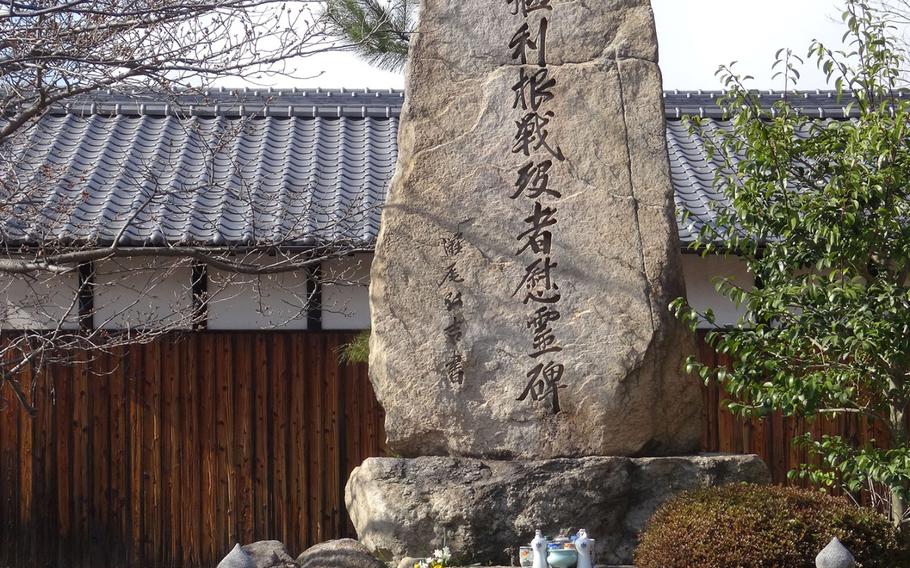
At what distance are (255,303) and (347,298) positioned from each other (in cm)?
80

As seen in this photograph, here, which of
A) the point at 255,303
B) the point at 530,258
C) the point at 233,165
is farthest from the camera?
the point at 255,303

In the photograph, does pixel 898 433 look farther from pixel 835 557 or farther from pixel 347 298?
pixel 347 298

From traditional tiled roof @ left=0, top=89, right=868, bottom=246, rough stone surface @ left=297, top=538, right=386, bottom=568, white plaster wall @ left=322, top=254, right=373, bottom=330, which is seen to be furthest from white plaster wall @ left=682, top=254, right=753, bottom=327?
rough stone surface @ left=297, top=538, right=386, bottom=568

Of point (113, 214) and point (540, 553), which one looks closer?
point (540, 553)

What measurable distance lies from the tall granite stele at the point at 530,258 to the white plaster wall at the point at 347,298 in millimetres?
3027

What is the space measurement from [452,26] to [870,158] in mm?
2683

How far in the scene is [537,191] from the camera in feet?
21.8

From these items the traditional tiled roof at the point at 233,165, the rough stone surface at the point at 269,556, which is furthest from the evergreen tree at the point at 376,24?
the rough stone surface at the point at 269,556

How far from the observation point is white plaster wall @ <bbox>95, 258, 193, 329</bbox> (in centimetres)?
959

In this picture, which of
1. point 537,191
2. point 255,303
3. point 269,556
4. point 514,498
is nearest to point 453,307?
point 537,191

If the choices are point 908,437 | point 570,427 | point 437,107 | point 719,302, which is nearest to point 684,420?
point 570,427

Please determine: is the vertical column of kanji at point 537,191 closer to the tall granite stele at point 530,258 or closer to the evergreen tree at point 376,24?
the tall granite stele at point 530,258

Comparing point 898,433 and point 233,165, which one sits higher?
point 233,165

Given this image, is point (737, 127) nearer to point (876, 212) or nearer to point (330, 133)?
point (876, 212)
